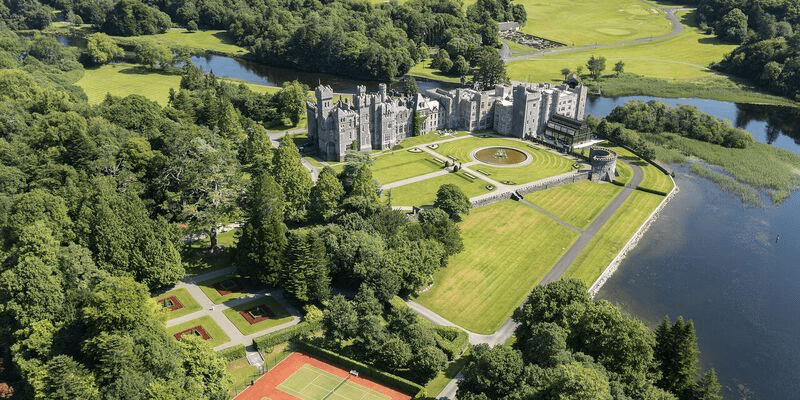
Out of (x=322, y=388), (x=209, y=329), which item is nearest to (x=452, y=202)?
(x=322, y=388)

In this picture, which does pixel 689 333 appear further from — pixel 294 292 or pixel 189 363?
pixel 189 363

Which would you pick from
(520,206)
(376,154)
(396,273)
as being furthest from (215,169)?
(520,206)

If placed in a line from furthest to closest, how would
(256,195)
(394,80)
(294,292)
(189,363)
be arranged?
(394,80) → (256,195) → (294,292) → (189,363)

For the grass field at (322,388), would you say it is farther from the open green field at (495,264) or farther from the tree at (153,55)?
the tree at (153,55)

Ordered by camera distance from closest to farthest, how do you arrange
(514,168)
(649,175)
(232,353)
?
1. (232,353)
2. (649,175)
3. (514,168)

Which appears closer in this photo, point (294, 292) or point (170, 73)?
point (294, 292)

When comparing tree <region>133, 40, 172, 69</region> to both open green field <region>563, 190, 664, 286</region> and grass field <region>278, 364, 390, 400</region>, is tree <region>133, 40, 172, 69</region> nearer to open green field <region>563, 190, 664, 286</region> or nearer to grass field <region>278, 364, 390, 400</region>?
open green field <region>563, 190, 664, 286</region>

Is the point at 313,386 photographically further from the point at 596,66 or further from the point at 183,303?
the point at 596,66
